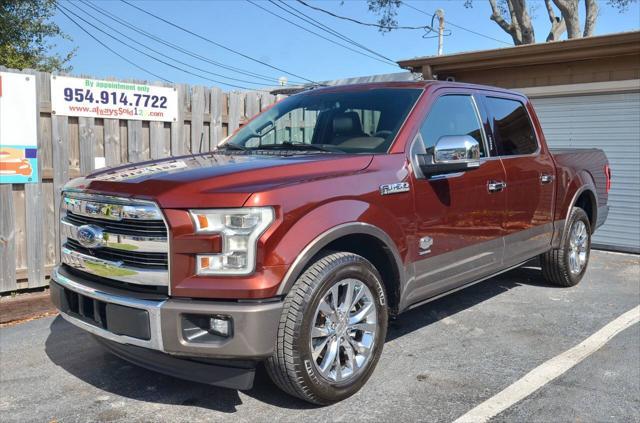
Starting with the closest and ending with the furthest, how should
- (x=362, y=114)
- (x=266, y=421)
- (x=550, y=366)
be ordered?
(x=266, y=421), (x=550, y=366), (x=362, y=114)

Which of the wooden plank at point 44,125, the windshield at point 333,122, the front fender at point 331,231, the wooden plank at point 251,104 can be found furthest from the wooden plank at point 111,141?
the front fender at point 331,231

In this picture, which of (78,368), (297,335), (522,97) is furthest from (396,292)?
(522,97)

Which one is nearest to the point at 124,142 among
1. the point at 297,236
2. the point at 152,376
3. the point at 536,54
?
the point at 152,376

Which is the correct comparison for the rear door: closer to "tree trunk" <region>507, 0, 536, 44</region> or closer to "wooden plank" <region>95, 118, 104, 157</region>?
"wooden plank" <region>95, 118, 104, 157</region>

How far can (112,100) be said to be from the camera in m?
6.31

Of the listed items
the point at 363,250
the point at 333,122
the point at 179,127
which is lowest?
the point at 363,250

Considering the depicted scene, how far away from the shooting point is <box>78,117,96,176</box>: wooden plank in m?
6.17

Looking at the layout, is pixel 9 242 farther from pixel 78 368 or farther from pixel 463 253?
pixel 463 253

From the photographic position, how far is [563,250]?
5922mm

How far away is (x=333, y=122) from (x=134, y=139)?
317 centimetres

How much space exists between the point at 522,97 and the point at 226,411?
4.20m

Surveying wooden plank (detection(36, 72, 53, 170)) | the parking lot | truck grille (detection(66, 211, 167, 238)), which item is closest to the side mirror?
the parking lot

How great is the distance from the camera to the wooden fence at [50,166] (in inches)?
229

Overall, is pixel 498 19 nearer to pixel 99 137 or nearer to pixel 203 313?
pixel 99 137
